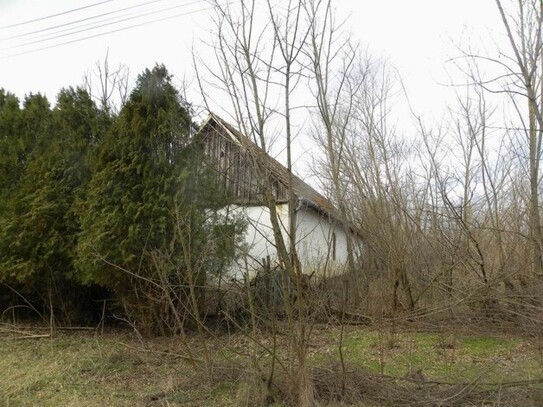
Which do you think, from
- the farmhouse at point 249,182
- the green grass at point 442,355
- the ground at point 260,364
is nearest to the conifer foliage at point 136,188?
the farmhouse at point 249,182

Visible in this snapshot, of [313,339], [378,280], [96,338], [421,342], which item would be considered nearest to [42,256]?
[96,338]

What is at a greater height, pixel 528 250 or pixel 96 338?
pixel 528 250

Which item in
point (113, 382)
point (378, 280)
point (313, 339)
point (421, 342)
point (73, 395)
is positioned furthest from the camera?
point (378, 280)

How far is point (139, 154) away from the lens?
26.9ft

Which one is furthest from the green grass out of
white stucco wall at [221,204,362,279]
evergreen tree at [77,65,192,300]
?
evergreen tree at [77,65,192,300]

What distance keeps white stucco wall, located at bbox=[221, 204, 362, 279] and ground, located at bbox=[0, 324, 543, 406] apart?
121cm

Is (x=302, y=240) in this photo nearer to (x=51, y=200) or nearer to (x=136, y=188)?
(x=136, y=188)

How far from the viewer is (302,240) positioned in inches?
302

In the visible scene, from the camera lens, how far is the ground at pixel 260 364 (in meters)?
5.18

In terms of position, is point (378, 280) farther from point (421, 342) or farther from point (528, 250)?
point (528, 250)

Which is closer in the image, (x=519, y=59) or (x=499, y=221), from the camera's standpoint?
(x=519, y=59)

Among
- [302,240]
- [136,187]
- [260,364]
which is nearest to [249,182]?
[302,240]

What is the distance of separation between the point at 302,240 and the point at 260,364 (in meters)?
2.32

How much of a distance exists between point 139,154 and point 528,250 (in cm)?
652
